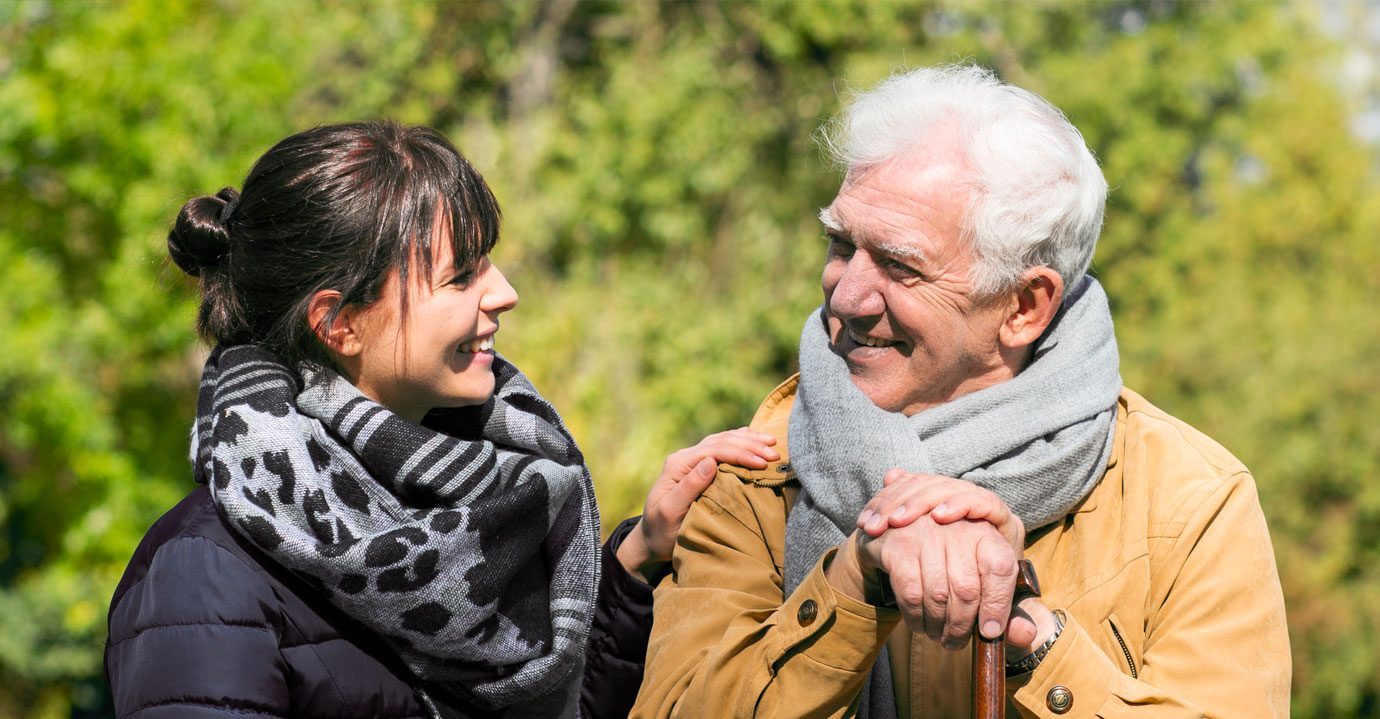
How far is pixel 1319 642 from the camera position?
1222 centimetres

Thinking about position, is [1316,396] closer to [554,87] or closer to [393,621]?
[554,87]

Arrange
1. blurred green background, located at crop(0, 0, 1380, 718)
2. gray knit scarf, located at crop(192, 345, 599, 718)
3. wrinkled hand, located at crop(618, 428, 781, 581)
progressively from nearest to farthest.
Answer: gray knit scarf, located at crop(192, 345, 599, 718) → wrinkled hand, located at crop(618, 428, 781, 581) → blurred green background, located at crop(0, 0, 1380, 718)

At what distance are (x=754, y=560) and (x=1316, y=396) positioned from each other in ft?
38.6

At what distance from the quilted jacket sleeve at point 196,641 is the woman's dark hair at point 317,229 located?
382 millimetres

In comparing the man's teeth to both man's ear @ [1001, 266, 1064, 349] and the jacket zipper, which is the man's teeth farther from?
the jacket zipper

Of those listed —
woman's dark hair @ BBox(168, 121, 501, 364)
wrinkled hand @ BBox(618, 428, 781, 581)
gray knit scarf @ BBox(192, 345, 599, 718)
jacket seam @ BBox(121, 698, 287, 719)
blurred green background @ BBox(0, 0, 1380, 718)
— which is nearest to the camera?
jacket seam @ BBox(121, 698, 287, 719)

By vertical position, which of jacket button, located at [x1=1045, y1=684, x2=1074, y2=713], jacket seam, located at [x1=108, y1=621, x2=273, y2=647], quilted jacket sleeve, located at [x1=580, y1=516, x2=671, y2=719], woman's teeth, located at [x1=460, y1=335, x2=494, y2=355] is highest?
woman's teeth, located at [x1=460, y1=335, x2=494, y2=355]

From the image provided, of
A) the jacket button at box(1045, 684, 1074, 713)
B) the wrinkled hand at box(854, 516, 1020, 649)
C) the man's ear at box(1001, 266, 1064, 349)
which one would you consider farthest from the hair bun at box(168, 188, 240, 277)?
the jacket button at box(1045, 684, 1074, 713)

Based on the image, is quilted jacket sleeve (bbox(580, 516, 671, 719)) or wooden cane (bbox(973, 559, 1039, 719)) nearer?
wooden cane (bbox(973, 559, 1039, 719))

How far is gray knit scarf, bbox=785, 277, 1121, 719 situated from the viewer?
226 centimetres

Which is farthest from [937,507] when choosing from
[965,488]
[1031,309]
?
[1031,309]

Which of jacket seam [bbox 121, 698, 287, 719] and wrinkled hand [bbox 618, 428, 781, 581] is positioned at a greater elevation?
jacket seam [bbox 121, 698, 287, 719]

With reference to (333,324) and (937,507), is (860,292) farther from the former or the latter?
(333,324)

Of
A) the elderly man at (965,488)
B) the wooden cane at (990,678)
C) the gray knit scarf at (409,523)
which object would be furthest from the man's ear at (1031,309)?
the gray knit scarf at (409,523)
